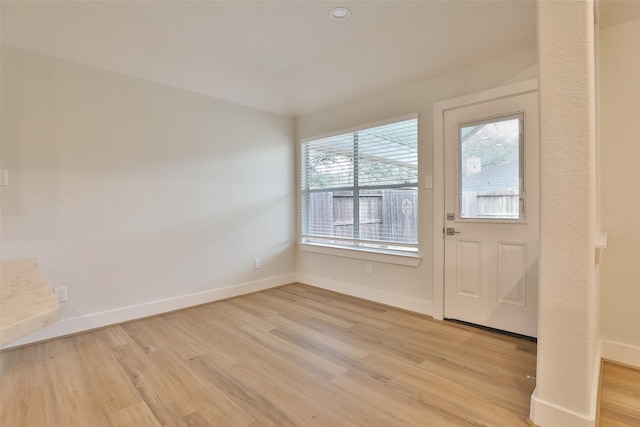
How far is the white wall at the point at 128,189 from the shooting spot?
2520 millimetres

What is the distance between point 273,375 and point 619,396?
2.02m

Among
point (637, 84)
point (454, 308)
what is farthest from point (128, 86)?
point (637, 84)

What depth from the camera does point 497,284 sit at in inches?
105

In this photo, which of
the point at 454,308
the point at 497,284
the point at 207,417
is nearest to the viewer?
the point at 207,417

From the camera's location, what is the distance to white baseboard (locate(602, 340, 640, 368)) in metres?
2.14

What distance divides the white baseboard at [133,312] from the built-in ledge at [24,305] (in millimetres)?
1802

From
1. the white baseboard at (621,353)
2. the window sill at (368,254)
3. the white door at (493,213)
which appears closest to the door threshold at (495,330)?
the white door at (493,213)

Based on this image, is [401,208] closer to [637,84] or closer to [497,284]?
[497,284]

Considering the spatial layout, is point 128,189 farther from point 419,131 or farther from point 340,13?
point 419,131

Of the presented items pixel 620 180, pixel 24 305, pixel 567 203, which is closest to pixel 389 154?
pixel 620 180

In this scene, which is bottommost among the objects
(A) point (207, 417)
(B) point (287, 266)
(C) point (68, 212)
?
(A) point (207, 417)

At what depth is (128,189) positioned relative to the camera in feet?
9.87

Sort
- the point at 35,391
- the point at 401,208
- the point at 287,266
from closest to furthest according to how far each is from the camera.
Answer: the point at 35,391, the point at 401,208, the point at 287,266

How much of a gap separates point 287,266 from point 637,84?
3781 mm
